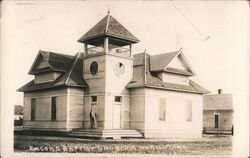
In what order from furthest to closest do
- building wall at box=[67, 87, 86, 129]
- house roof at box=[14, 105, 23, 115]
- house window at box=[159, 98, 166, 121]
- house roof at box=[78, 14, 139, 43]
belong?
building wall at box=[67, 87, 86, 129]
house window at box=[159, 98, 166, 121]
house roof at box=[14, 105, 23, 115]
house roof at box=[78, 14, 139, 43]

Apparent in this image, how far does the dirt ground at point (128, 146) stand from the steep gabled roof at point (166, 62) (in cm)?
162

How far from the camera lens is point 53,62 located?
36.7 ft

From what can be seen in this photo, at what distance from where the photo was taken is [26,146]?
9.18 metres

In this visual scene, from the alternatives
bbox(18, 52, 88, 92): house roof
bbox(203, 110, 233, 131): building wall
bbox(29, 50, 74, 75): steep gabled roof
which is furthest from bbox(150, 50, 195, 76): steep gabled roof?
bbox(29, 50, 74, 75): steep gabled roof

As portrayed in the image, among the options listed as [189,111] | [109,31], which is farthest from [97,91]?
[189,111]

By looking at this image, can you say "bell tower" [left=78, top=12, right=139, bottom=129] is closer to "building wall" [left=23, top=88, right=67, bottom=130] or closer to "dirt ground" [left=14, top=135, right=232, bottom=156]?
"building wall" [left=23, top=88, right=67, bottom=130]

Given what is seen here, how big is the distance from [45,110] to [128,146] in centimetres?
311

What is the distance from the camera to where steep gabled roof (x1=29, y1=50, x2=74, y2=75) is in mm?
10066

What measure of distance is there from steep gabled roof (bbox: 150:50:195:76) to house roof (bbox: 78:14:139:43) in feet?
2.56

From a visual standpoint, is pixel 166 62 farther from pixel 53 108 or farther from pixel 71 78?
pixel 53 108

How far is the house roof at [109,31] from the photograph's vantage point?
9.49m

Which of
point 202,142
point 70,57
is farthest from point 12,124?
point 202,142

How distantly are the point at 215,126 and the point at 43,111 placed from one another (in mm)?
4427

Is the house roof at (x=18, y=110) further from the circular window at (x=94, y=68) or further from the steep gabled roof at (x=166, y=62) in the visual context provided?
the steep gabled roof at (x=166, y=62)
